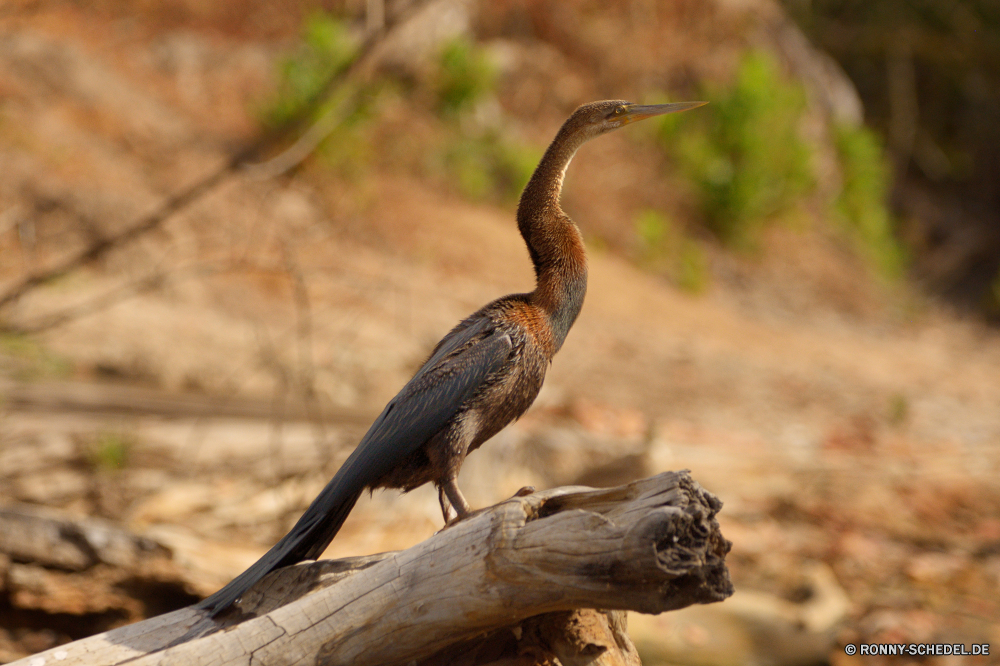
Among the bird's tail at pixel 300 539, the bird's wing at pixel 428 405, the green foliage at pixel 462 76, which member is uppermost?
the green foliage at pixel 462 76

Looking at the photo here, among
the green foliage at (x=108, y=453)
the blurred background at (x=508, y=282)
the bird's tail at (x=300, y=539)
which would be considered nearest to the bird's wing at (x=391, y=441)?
the bird's tail at (x=300, y=539)

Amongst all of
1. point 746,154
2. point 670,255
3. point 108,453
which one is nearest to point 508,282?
point 670,255

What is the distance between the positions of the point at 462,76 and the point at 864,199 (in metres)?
6.93

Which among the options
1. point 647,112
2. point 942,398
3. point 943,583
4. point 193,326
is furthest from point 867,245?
point 647,112

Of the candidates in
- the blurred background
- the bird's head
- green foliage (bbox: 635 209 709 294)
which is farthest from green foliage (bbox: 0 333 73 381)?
green foliage (bbox: 635 209 709 294)

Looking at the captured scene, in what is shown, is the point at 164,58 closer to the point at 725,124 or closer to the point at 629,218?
the point at 629,218

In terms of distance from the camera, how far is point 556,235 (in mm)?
2600

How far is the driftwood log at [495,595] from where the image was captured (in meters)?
1.93

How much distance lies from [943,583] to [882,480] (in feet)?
3.60

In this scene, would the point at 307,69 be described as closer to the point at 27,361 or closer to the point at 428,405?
the point at 27,361

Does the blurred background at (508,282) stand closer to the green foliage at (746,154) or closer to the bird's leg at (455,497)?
the green foliage at (746,154)

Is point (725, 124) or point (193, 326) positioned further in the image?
point (725, 124)

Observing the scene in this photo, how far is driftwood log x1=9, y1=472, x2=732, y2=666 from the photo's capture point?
1930mm

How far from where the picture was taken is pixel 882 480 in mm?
5777
